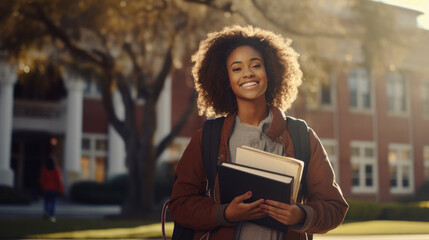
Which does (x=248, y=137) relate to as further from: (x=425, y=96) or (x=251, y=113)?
(x=425, y=96)

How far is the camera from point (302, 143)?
105 inches

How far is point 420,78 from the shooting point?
33.2m

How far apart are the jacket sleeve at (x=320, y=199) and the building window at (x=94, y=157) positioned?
24985 mm

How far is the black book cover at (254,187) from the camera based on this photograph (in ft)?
8.05

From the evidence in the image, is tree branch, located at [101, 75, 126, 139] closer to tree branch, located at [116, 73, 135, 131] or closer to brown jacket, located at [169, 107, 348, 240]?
tree branch, located at [116, 73, 135, 131]

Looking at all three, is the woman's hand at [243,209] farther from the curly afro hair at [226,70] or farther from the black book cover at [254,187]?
the curly afro hair at [226,70]

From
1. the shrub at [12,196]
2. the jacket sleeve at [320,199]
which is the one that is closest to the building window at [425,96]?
the shrub at [12,196]

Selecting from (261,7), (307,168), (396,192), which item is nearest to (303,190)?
(307,168)

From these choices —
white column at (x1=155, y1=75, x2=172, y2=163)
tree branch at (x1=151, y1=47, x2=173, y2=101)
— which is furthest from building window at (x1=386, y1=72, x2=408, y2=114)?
tree branch at (x1=151, y1=47, x2=173, y2=101)

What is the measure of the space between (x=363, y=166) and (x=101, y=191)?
575 inches

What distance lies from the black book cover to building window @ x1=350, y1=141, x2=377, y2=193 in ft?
95.6

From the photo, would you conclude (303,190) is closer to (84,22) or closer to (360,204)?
(84,22)

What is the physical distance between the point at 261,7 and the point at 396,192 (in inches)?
802

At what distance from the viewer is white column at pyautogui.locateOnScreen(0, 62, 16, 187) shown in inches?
930
